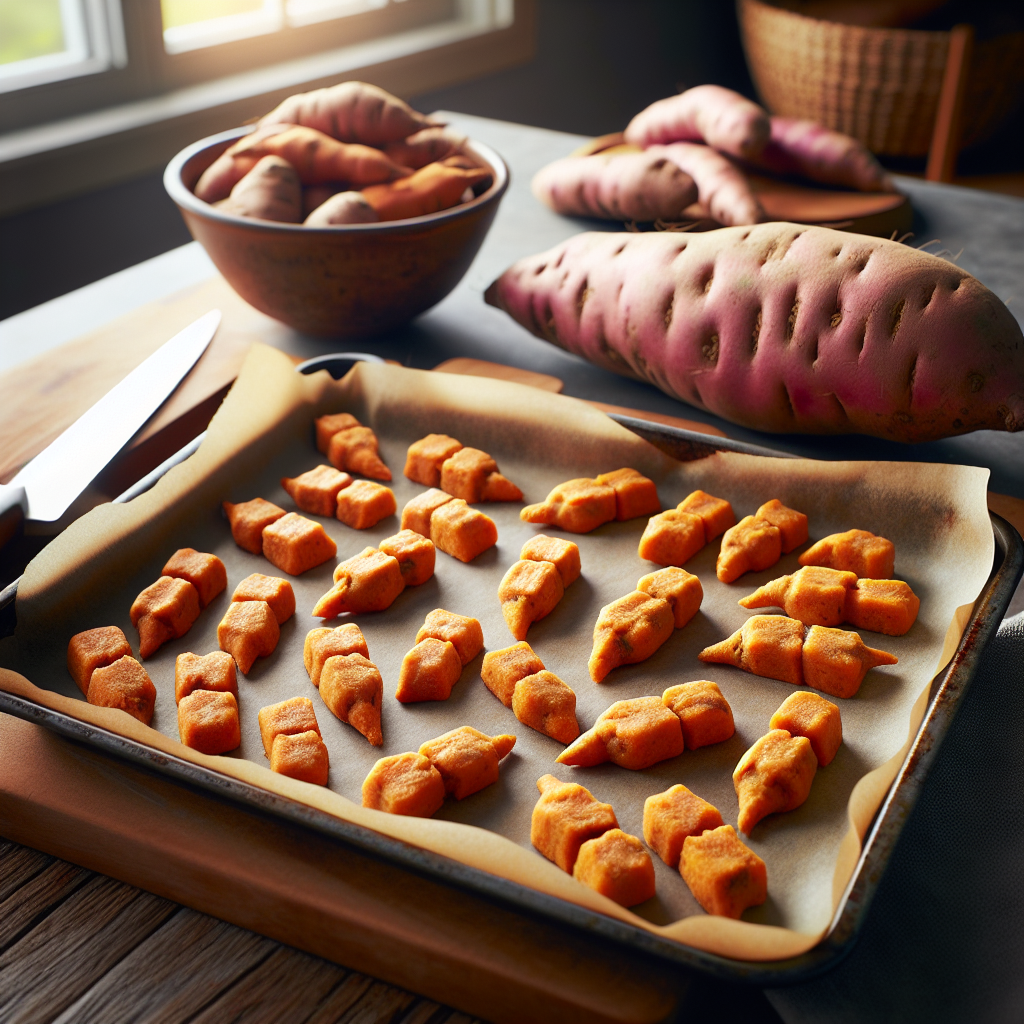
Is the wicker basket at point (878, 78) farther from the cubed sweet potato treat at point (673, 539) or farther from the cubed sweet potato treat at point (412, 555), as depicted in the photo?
the cubed sweet potato treat at point (412, 555)

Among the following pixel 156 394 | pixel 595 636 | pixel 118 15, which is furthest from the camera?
pixel 118 15

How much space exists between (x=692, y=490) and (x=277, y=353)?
2.12ft

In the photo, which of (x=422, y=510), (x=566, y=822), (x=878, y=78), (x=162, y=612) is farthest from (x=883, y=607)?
(x=878, y=78)

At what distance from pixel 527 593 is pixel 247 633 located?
12.6 inches

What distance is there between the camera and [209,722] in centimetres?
102

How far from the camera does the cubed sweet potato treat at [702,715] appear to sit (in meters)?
1.02

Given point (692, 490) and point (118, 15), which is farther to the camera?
point (118, 15)

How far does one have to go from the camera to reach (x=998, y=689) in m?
1.10

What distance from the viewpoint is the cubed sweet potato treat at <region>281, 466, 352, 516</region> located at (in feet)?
4.61

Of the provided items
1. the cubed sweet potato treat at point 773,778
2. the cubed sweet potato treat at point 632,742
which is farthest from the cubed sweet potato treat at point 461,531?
the cubed sweet potato treat at point 773,778

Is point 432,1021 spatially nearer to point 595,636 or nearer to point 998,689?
point 595,636

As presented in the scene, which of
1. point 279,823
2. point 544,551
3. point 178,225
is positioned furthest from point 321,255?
point 178,225

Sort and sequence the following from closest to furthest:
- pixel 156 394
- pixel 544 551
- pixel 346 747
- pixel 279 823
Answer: pixel 279 823
pixel 346 747
pixel 544 551
pixel 156 394

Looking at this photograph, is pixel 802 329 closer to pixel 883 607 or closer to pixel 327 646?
pixel 883 607
